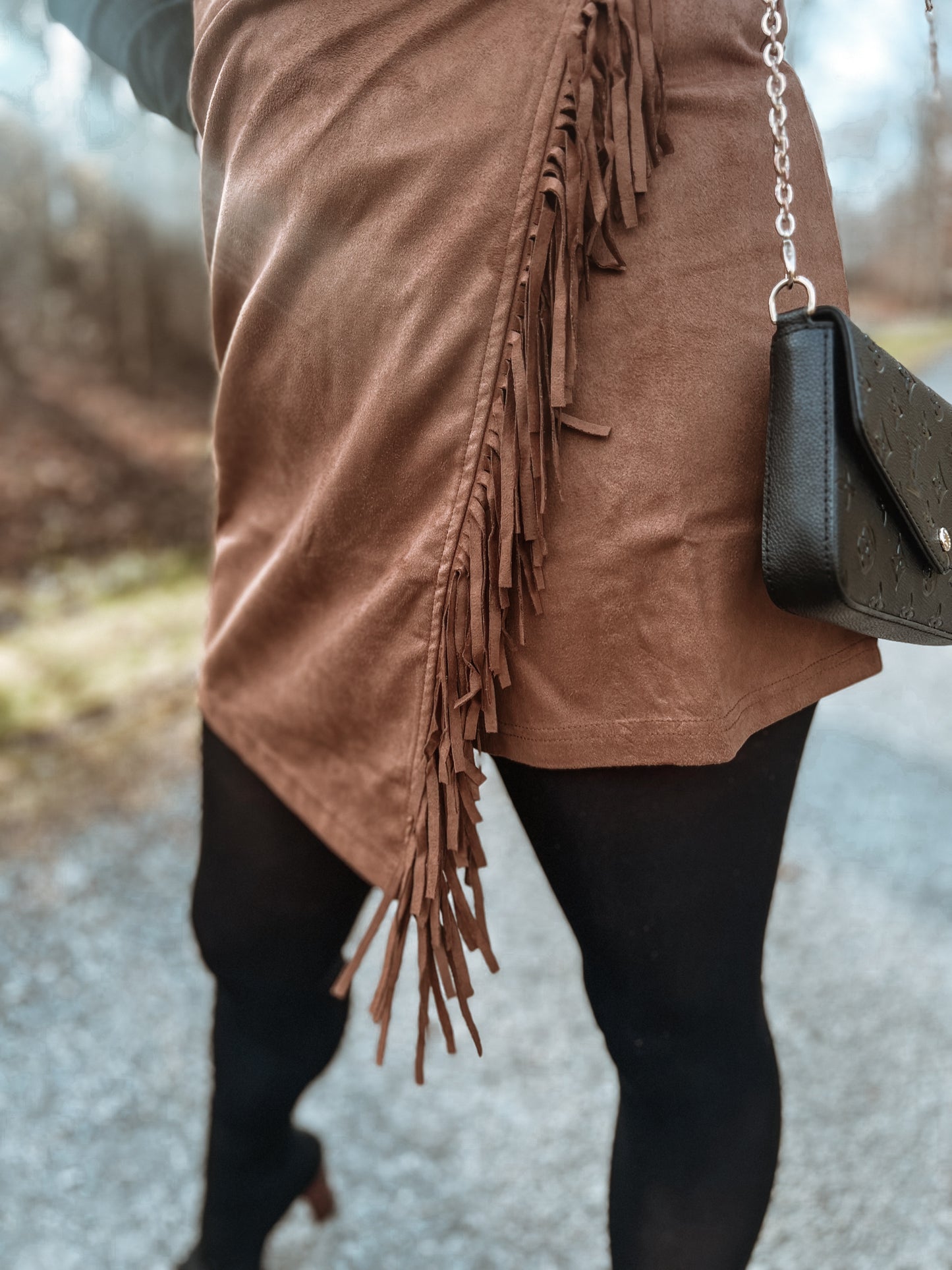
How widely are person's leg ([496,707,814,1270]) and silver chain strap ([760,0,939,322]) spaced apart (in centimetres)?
33

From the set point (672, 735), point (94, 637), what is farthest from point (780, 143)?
point (94, 637)

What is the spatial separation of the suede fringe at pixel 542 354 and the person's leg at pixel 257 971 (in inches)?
9.2

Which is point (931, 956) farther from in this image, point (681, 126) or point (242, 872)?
point (681, 126)

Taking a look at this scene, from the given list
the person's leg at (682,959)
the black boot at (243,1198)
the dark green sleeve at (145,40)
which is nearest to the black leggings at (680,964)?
the person's leg at (682,959)

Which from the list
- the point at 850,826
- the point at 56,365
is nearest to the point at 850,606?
the point at 850,826

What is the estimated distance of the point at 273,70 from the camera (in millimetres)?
760

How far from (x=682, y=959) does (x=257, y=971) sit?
458 mm

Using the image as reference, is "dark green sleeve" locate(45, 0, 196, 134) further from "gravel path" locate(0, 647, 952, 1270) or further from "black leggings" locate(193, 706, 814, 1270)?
"gravel path" locate(0, 647, 952, 1270)

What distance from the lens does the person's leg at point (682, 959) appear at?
75cm

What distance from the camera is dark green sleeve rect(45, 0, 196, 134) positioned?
1.00 meters

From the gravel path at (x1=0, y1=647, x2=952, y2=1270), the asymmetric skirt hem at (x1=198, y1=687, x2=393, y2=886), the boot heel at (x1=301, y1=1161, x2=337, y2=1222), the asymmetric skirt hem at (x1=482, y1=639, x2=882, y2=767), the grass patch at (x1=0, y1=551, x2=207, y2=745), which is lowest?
the grass patch at (x1=0, y1=551, x2=207, y2=745)

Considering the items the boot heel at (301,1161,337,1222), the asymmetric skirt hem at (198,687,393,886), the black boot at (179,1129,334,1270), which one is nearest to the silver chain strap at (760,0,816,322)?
the asymmetric skirt hem at (198,687,393,886)

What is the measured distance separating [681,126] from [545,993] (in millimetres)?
1538

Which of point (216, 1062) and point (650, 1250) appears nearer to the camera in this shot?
point (650, 1250)
